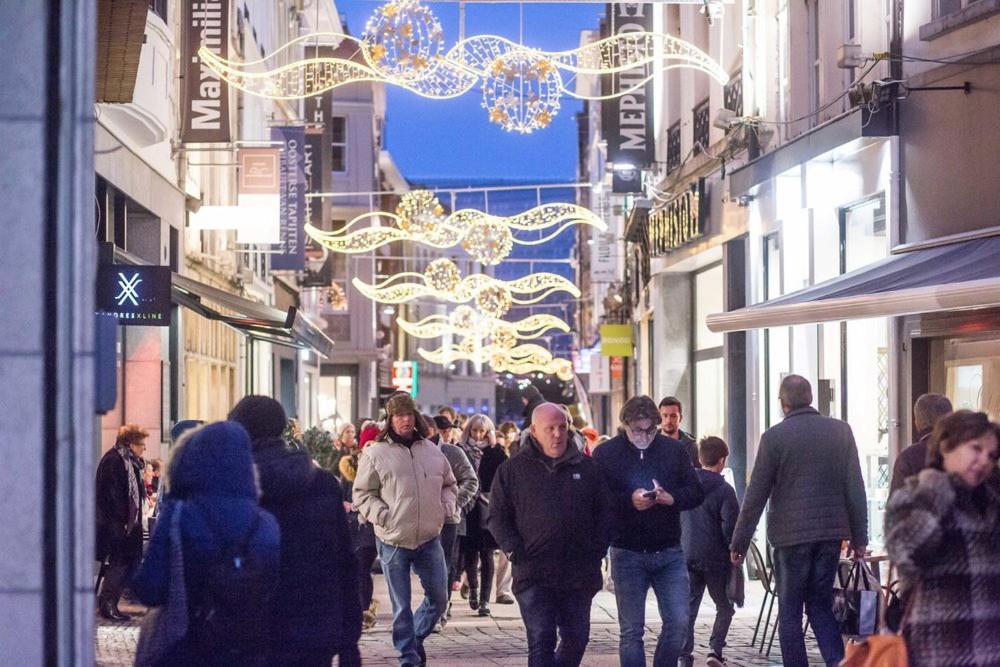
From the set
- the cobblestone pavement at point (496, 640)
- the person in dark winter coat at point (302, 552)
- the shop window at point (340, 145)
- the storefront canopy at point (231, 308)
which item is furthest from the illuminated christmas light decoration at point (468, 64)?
the shop window at point (340, 145)

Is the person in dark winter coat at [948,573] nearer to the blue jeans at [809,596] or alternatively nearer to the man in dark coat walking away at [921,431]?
the man in dark coat walking away at [921,431]

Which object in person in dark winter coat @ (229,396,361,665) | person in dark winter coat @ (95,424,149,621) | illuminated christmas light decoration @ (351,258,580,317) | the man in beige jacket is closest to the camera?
person in dark winter coat @ (229,396,361,665)

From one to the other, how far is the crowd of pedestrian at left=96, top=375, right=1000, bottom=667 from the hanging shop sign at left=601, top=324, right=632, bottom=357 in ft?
62.0

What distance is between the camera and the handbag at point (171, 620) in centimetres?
618

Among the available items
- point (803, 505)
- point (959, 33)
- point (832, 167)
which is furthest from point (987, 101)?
point (803, 505)

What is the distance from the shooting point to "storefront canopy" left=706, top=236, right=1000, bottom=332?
10.3 meters

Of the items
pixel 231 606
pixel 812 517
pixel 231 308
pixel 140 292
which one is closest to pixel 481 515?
pixel 140 292

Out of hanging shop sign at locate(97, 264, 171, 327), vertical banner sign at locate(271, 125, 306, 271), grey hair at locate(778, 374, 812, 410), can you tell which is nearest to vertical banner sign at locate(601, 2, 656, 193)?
vertical banner sign at locate(271, 125, 306, 271)

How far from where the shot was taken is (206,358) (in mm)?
26406

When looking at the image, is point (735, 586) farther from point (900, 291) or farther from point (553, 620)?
point (553, 620)

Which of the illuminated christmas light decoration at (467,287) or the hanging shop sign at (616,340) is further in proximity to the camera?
the illuminated christmas light decoration at (467,287)

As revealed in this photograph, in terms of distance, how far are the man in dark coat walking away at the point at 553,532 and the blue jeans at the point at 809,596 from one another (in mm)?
1354

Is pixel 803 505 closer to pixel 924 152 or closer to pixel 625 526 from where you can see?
pixel 625 526

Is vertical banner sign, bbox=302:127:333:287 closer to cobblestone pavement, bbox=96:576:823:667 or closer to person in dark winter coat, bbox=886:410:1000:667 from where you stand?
cobblestone pavement, bbox=96:576:823:667
